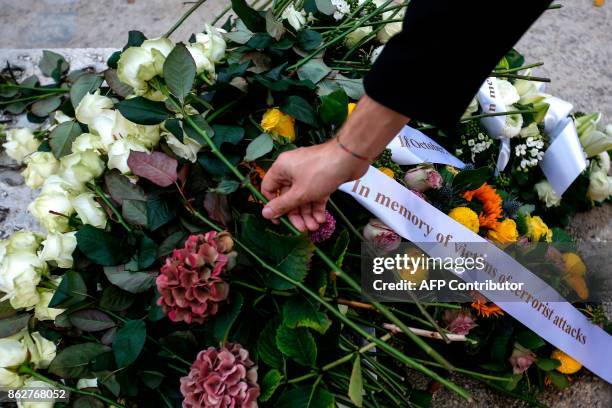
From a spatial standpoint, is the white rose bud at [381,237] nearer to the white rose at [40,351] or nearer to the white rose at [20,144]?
the white rose at [40,351]

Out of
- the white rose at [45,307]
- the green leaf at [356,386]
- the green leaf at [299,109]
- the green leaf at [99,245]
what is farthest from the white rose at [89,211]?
the green leaf at [356,386]

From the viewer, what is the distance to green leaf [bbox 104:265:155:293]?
2.46 ft

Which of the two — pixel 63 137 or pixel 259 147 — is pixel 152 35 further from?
pixel 259 147

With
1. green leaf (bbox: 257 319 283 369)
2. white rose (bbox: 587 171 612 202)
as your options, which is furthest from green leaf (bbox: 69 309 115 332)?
white rose (bbox: 587 171 612 202)

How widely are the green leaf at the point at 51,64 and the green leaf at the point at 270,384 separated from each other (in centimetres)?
85

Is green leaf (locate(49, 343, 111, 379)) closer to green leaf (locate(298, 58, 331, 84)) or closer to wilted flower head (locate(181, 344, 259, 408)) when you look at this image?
wilted flower head (locate(181, 344, 259, 408))

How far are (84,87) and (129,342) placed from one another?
56 centimetres

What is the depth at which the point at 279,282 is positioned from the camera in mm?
694

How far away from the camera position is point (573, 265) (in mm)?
878

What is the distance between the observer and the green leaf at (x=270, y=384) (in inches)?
26.9

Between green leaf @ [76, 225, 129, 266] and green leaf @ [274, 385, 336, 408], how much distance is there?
0.32m

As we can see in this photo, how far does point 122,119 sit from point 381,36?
0.54m

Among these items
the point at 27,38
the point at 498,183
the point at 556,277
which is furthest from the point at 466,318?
the point at 27,38

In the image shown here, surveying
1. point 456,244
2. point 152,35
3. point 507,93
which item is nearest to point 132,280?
point 456,244
